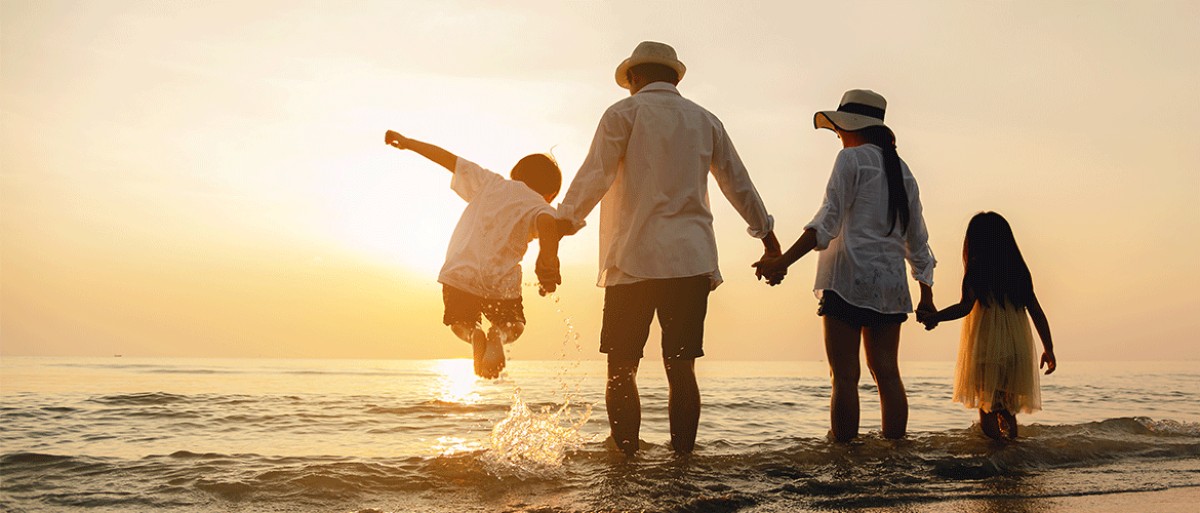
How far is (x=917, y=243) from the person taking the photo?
546 centimetres

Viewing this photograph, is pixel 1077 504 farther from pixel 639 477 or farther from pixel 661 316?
pixel 661 316

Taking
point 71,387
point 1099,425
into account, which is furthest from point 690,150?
point 71,387

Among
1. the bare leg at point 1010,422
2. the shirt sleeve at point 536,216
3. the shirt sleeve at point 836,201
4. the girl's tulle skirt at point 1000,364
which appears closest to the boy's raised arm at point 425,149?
the shirt sleeve at point 536,216

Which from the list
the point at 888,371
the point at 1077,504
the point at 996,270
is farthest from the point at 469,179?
the point at 1077,504

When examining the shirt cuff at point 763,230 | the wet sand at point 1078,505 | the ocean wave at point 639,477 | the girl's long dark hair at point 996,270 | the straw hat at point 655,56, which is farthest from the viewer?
the girl's long dark hair at point 996,270

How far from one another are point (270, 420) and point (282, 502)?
481 centimetres

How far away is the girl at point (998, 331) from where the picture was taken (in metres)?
5.71

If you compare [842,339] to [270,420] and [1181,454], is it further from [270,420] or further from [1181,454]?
[270,420]

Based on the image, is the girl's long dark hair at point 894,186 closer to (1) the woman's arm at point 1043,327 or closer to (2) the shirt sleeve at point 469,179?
(1) the woman's arm at point 1043,327

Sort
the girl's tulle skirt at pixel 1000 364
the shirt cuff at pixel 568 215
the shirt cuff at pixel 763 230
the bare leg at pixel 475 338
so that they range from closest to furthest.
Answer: the shirt cuff at pixel 568 215 < the shirt cuff at pixel 763 230 < the bare leg at pixel 475 338 < the girl's tulle skirt at pixel 1000 364

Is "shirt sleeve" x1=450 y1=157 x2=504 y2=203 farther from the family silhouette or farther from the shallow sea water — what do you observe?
the shallow sea water

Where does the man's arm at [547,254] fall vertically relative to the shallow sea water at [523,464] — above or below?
above

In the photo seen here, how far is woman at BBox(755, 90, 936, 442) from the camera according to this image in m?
5.12

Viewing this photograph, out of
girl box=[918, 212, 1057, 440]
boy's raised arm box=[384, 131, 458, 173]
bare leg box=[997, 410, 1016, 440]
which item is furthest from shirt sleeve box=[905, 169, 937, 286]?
boy's raised arm box=[384, 131, 458, 173]
